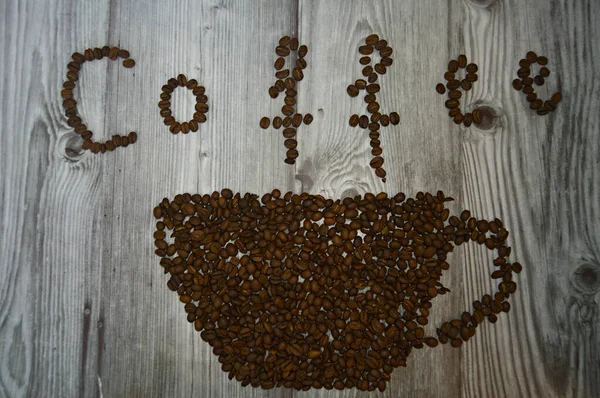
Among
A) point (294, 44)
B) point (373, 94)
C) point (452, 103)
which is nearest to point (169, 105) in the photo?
point (294, 44)

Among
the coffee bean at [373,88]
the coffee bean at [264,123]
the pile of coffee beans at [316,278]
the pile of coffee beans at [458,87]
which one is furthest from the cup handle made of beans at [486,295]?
the coffee bean at [264,123]

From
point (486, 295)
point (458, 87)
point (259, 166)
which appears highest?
point (458, 87)

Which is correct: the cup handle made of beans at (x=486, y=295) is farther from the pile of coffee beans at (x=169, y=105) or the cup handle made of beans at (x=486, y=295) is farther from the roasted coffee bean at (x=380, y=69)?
the pile of coffee beans at (x=169, y=105)

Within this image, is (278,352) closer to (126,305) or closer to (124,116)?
(126,305)

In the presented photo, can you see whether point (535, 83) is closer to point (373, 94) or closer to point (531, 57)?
point (531, 57)

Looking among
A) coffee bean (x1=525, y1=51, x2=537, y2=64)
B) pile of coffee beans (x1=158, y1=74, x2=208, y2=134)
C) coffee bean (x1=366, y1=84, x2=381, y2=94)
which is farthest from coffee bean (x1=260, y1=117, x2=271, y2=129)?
coffee bean (x1=525, y1=51, x2=537, y2=64)

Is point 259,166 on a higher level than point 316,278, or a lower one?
higher

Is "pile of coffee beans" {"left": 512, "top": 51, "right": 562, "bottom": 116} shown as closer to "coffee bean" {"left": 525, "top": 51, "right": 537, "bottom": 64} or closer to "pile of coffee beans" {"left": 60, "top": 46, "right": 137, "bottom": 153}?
"coffee bean" {"left": 525, "top": 51, "right": 537, "bottom": 64}
